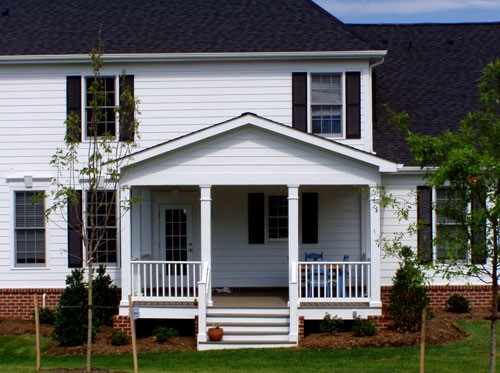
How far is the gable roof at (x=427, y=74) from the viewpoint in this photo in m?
19.8

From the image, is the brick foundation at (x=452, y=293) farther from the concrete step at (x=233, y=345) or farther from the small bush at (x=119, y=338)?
the small bush at (x=119, y=338)

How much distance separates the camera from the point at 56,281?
19016mm

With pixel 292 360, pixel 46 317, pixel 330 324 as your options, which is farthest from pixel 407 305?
pixel 46 317

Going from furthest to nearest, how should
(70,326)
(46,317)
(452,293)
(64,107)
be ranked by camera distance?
(64,107), (452,293), (46,317), (70,326)

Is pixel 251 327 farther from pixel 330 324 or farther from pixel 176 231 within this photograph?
pixel 176 231

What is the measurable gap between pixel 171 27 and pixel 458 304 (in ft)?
32.4

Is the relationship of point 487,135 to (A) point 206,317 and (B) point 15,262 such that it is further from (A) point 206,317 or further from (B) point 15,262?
(B) point 15,262

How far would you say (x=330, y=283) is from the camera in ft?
55.3

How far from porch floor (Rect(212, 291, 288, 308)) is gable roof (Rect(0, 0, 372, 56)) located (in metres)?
5.84

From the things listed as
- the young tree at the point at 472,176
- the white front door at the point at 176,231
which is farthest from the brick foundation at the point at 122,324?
the young tree at the point at 472,176

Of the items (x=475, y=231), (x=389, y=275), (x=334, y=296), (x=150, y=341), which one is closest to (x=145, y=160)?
(x=150, y=341)

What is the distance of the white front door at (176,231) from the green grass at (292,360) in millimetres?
4306

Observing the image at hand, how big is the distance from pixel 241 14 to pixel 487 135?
11134 mm

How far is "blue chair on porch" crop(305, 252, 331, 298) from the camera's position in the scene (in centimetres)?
1680
